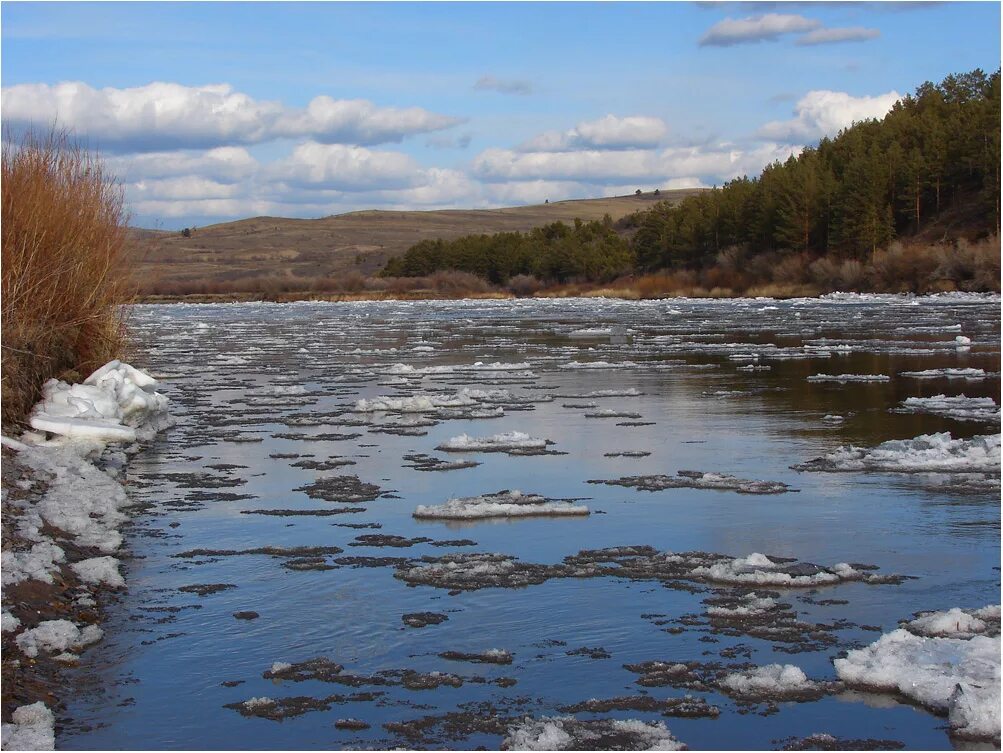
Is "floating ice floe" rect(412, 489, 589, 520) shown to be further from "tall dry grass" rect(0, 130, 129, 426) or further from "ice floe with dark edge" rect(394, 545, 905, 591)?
"tall dry grass" rect(0, 130, 129, 426)

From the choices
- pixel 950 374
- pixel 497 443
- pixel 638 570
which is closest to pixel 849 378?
pixel 950 374

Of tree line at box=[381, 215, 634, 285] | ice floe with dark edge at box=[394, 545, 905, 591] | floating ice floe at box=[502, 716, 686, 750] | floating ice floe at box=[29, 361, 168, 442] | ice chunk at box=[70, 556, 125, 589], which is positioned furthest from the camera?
tree line at box=[381, 215, 634, 285]

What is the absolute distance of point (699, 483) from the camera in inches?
467

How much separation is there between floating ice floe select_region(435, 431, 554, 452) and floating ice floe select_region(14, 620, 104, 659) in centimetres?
730

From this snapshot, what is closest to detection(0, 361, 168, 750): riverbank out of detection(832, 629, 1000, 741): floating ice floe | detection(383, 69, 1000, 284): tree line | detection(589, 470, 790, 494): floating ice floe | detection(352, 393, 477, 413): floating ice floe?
detection(352, 393, 477, 413): floating ice floe

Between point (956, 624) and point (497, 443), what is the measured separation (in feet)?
26.3

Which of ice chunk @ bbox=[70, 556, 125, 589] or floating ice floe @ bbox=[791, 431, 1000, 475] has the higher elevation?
floating ice floe @ bbox=[791, 431, 1000, 475]

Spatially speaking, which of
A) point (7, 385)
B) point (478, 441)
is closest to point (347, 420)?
point (478, 441)

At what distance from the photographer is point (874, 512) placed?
34.4 feet

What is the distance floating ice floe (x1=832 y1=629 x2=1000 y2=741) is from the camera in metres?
5.88

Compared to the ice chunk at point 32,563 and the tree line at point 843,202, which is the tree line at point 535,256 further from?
the ice chunk at point 32,563

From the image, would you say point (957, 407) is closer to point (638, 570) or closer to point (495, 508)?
point (495, 508)

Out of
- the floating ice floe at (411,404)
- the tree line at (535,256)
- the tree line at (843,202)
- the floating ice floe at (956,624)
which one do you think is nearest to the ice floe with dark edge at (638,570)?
the floating ice floe at (956,624)

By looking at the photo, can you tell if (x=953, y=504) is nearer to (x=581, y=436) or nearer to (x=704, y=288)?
(x=581, y=436)
